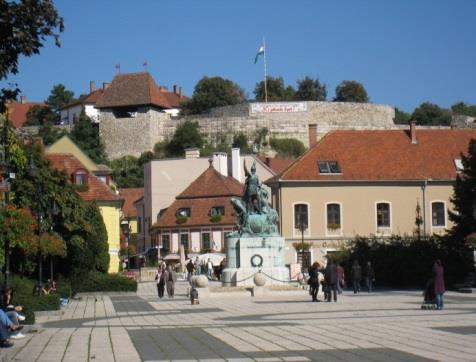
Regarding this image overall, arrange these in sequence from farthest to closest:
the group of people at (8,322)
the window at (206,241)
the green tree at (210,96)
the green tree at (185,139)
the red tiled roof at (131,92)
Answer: the green tree at (210,96), the red tiled roof at (131,92), the green tree at (185,139), the window at (206,241), the group of people at (8,322)

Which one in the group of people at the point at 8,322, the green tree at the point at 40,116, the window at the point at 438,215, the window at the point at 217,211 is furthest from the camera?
the green tree at the point at 40,116

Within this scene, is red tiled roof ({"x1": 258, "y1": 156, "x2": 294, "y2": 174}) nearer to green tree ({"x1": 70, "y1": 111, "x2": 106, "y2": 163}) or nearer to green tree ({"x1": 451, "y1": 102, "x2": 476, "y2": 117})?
green tree ({"x1": 70, "y1": 111, "x2": 106, "y2": 163})

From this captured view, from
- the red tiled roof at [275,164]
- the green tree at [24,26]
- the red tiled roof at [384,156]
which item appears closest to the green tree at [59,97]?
the red tiled roof at [275,164]

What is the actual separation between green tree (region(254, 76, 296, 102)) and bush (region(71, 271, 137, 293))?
96.6 meters

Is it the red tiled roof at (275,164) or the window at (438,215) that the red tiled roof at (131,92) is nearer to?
the red tiled roof at (275,164)

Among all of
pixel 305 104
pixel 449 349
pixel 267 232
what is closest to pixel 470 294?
pixel 267 232

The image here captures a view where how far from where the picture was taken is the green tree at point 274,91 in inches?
5561

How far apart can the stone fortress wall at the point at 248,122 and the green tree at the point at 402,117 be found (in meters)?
17.2

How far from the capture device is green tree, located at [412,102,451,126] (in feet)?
478

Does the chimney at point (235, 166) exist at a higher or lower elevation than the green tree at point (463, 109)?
lower

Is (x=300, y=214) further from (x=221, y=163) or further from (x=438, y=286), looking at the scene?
(x=438, y=286)

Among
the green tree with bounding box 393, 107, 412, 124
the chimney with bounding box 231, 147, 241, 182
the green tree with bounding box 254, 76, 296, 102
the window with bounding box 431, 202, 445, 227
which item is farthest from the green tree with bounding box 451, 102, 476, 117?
the window with bounding box 431, 202, 445, 227

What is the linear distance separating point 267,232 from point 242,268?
175 centimetres

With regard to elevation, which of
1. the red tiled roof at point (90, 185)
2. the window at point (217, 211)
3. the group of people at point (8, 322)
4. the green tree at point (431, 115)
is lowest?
the group of people at point (8, 322)
